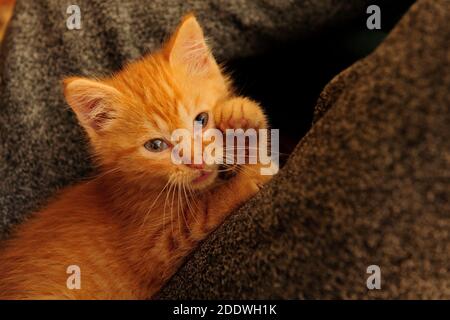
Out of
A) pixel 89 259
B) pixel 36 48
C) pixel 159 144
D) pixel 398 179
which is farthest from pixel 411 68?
pixel 36 48

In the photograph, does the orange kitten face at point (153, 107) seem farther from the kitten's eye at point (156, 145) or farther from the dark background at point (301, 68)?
the dark background at point (301, 68)

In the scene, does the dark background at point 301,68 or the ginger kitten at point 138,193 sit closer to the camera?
the ginger kitten at point 138,193

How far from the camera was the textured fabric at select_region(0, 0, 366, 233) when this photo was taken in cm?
125

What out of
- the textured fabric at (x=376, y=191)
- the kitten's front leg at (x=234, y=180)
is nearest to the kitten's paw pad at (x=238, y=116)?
the kitten's front leg at (x=234, y=180)

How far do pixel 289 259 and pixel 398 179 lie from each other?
0.18m

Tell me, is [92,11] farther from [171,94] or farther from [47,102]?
[171,94]

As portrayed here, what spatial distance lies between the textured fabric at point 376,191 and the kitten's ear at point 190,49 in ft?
1.58

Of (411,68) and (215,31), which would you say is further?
(215,31)

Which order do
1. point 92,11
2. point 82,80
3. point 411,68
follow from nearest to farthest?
point 411,68, point 82,80, point 92,11

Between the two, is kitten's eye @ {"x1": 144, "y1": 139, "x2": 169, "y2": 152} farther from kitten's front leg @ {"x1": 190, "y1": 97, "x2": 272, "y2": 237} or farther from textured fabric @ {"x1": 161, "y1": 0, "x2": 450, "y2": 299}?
textured fabric @ {"x1": 161, "y1": 0, "x2": 450, "y2": 299}

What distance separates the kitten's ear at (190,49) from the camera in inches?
41.1

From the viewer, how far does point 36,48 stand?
1285 millimetres

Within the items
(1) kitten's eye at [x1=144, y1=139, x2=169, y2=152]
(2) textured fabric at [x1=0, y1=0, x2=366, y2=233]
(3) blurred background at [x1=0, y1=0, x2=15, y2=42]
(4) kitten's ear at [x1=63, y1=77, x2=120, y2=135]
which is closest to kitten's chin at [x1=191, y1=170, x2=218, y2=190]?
(1) kitten's eye at [x1=144, y1=139, x2=169, y2=152]

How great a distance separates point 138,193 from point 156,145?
0.12 meters
